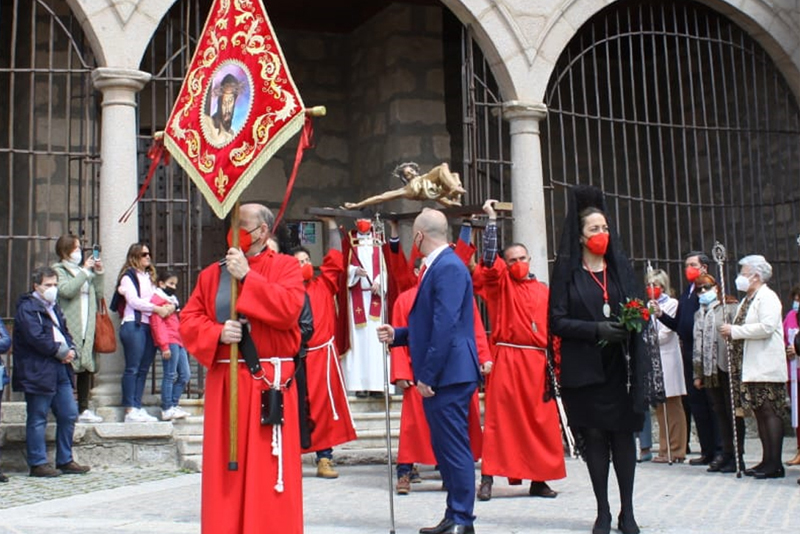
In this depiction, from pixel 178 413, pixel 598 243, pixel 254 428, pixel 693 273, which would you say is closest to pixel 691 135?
pixel 693 273

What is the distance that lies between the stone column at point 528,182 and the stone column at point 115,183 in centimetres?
363

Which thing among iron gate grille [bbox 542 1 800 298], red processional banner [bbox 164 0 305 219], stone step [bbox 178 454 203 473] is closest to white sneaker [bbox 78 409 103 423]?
stone step [bbox 178 454 203 473]

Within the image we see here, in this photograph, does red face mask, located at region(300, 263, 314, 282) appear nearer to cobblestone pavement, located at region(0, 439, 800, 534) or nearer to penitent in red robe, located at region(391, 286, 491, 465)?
penitent in red robe, located at region(391, 286, 491, 465)

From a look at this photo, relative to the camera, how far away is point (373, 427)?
380 inches

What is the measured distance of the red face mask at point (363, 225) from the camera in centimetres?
872

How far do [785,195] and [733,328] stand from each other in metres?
5.18

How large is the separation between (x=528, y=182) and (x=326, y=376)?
3475 mm

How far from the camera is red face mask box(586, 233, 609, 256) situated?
19.2ft

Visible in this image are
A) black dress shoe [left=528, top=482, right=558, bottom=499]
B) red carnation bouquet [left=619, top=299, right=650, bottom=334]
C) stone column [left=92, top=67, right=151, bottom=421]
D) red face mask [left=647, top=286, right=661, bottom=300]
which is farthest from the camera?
stone column [left=92, top=67, right=151, bottom=421]

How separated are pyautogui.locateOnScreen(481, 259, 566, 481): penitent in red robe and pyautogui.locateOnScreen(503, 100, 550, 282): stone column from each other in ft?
10.5

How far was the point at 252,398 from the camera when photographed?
5.08 meters

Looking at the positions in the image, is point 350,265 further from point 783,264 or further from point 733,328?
point 783,264

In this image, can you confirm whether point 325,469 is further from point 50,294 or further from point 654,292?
point 654,292

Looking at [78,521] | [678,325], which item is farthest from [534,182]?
[78,521]
